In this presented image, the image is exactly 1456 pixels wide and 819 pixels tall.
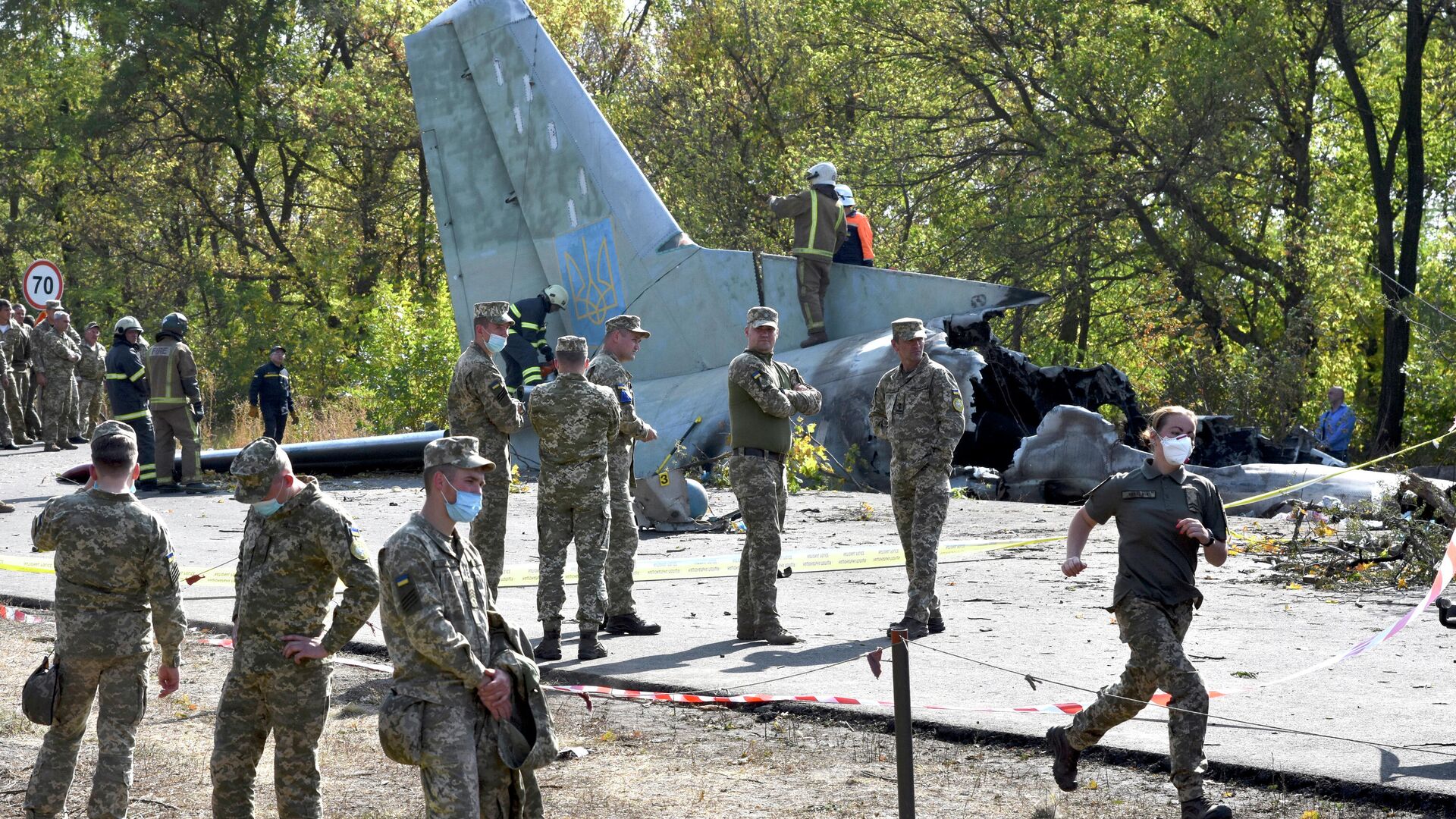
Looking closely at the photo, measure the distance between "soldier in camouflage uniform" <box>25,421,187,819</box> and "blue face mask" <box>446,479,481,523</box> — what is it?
161 centimetres

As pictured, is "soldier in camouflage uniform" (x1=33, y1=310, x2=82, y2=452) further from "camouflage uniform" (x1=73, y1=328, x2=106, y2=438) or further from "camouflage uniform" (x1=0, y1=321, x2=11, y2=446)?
"camouflage uniform" (x1=73, y1=328, x2=106, y2=438)

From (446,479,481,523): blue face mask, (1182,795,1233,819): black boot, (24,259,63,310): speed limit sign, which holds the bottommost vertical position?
(1182,795,1233,819): black boot

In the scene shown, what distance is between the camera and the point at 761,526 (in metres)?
8.31

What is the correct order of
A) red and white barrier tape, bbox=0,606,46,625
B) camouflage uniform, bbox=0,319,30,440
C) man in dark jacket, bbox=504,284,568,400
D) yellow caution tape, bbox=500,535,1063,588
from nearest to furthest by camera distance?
1. red and white barrier tape, bbox=0,606,46,625
2. yellow caution tape, bbox=500,535,1063,588
3. man in dark jacket, bbox=504,284,568,400
4. camouflage uniform, bbox=0,319,30,440

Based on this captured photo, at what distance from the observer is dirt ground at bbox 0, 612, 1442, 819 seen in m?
5.48

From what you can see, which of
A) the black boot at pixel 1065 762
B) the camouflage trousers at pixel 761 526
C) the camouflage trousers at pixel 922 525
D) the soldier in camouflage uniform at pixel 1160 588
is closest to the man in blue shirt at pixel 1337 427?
the camouflage trousers at pixel 922 525

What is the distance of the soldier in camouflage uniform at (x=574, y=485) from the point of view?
804cm

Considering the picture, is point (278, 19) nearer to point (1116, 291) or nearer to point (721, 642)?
point (1116, 291)

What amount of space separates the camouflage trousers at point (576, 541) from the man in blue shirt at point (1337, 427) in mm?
12560

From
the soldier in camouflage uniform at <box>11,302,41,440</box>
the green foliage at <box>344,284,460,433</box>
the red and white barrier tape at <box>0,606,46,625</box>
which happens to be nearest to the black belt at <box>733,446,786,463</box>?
the red and white barrier tape at <box>0,606,46,625</box>

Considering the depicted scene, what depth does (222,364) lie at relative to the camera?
3375 centimetres

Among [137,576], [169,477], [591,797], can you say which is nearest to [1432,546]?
[591,797]

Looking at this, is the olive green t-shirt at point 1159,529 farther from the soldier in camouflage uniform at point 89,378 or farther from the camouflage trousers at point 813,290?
the soldier in camouflage uniform at point 89,378

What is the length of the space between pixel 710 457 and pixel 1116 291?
1905 centimetres
